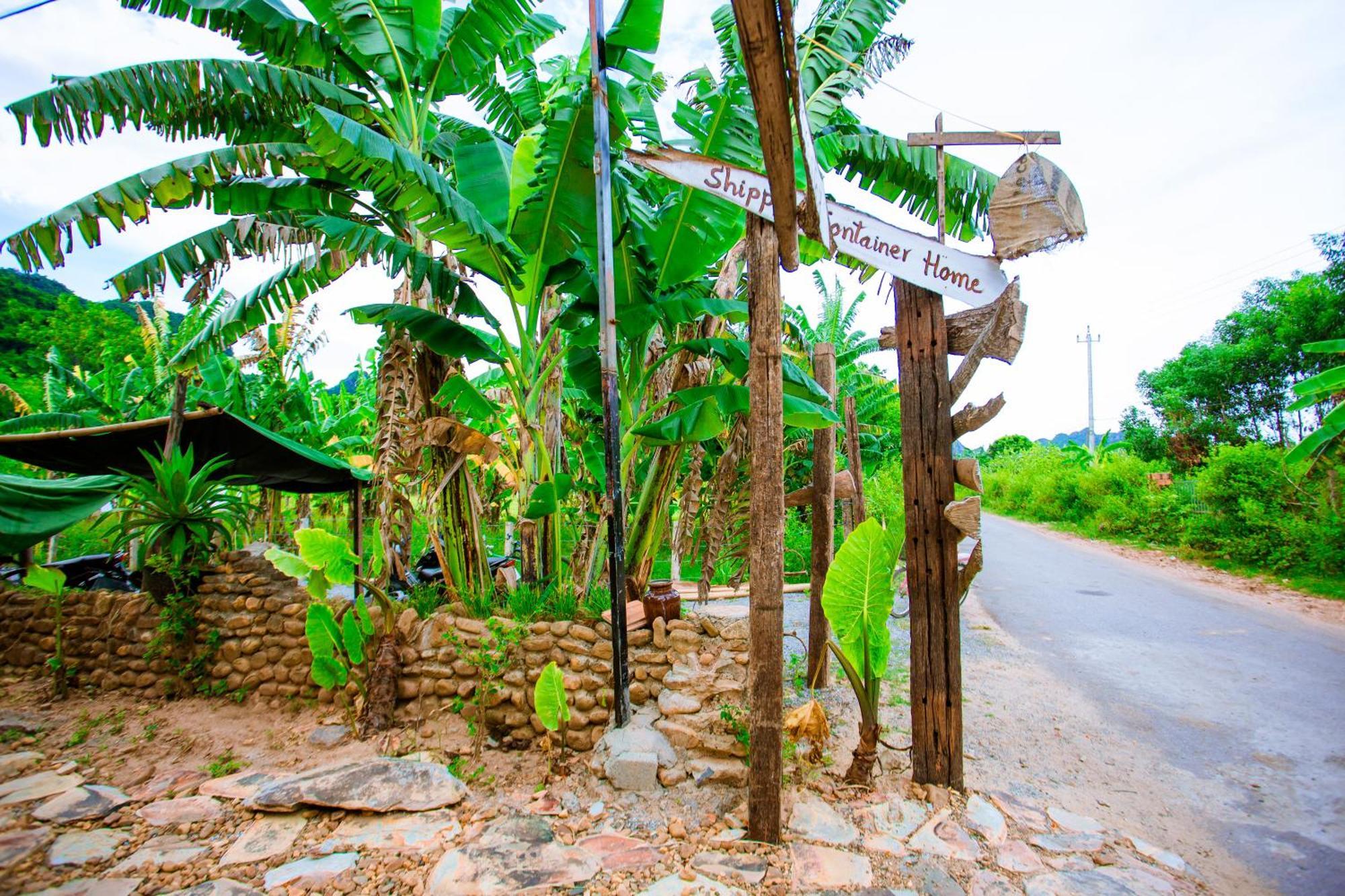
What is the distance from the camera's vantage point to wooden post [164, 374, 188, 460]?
5.50m

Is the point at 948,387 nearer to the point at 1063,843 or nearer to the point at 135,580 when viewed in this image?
the point at 1063,843

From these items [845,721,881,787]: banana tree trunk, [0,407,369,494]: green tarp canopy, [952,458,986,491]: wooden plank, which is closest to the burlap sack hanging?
[952,458,986,491]: wooden plank

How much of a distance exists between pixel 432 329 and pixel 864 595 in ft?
11.0

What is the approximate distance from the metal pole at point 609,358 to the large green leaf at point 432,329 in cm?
108

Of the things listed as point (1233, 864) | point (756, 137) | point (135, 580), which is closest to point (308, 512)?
point (135, 580)

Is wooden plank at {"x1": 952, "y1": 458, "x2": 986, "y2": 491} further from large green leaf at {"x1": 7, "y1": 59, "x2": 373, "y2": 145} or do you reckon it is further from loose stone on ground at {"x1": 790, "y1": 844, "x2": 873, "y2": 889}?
large green leaf at {"x1": 7, "y1": 59, "x2": 373, "y2": 145}

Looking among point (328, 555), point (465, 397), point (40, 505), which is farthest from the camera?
point (40, 505)

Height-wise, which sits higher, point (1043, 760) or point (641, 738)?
point (641, 738)

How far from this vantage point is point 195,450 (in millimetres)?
6168

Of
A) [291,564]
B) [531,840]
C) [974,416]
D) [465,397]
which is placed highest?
[465,397]

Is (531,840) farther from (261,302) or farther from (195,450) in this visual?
(195,450)

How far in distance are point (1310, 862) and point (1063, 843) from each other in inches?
41.2

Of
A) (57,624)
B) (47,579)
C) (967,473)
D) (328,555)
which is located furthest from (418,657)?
(967,473)

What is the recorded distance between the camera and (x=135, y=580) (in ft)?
21.2
